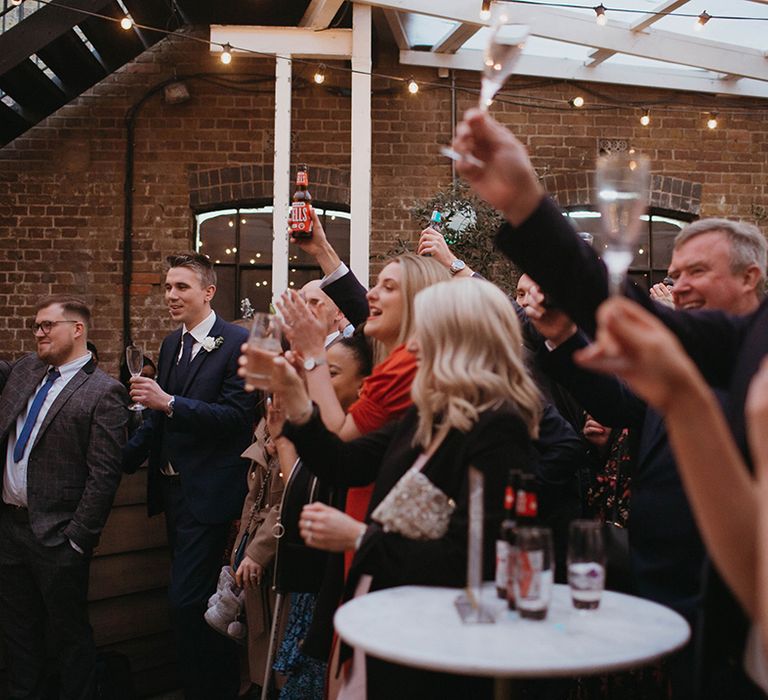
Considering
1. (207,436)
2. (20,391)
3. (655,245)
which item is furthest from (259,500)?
(655,245)

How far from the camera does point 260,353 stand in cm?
221

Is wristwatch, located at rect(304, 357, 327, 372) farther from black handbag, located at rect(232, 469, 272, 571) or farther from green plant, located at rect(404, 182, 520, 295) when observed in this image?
green plant, located at rect(404, 182, 520, 295)

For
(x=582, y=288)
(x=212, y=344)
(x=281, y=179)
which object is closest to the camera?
(x=582, y=288)

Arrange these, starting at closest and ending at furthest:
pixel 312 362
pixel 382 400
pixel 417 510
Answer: pixel 417 510
pixel 382 400
pixel 312 362

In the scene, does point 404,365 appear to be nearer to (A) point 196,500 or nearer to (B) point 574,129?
(A) point 196,500

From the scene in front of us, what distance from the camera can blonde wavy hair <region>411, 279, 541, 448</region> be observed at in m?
1.97

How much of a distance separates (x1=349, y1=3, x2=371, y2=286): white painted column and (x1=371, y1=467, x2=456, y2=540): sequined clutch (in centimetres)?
365

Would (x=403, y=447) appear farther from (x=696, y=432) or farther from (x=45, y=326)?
(x=45, y=326)

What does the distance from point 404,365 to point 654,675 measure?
1.53m

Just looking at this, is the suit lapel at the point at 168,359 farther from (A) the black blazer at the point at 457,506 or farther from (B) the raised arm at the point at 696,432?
(B) the raised arm at the point at 696,432

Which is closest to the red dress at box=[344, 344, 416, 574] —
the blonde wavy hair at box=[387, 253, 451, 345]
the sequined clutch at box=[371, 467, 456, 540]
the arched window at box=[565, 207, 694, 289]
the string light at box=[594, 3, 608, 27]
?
the blonde wavy hair at box=[387, 253, 451, 345]

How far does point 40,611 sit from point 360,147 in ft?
10.8

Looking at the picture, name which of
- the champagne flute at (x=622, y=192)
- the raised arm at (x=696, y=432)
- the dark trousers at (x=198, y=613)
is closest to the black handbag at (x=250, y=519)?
the dark trousers at (x=198, y=613)

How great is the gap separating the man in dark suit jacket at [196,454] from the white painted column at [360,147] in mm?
1405
